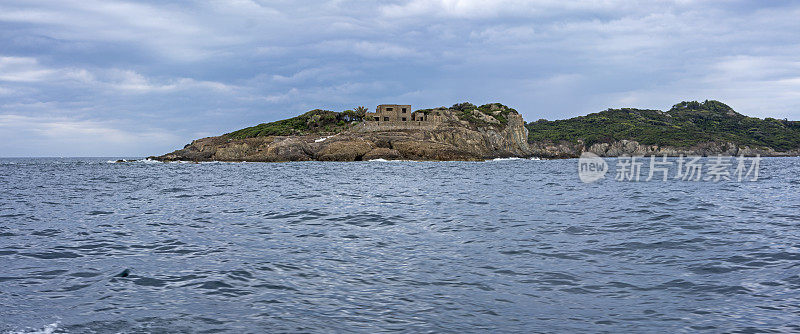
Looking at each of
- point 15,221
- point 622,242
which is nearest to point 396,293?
point 622,242

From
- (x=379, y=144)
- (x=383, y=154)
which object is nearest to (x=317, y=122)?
(x=379, y=144)

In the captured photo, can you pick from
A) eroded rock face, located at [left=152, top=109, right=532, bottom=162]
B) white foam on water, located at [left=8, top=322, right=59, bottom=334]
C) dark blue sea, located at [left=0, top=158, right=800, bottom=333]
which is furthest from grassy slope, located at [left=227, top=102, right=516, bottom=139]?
white foam on water, located at [left=8, top=322, right=59, bottom=334]

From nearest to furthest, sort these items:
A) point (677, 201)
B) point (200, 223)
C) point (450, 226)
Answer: point (450, 226), point (200, 223), point (677, 201)

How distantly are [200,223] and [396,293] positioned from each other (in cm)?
1266

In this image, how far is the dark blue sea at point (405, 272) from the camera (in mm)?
8000

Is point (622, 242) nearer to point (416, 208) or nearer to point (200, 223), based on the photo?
point (416, 208)

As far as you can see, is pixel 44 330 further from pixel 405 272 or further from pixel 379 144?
pixel 379 144

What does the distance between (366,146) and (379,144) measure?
427cm

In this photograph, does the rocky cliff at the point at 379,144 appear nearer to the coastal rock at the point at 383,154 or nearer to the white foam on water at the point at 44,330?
the coastal rock at the point at 383,154

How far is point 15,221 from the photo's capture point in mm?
20781

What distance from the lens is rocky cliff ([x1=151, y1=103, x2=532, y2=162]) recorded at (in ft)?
402

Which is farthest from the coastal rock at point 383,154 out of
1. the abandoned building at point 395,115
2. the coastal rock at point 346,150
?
the abandoned building at point 395,115

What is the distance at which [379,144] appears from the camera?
125938 millimetres

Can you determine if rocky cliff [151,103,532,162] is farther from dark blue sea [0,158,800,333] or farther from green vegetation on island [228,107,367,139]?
dark blue sea [0,158,800,333]
